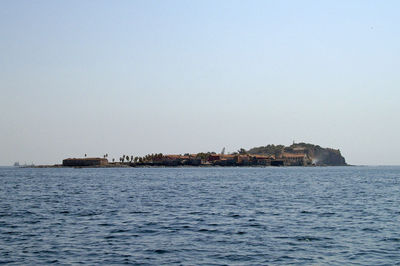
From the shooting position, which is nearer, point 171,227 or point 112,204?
point 171,227

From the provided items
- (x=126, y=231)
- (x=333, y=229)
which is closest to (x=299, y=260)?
(x=333, y=229)

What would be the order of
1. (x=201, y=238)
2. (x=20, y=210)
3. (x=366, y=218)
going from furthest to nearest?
(x=20, y=210) < (x=366, y=218) < (x=201, y=238)

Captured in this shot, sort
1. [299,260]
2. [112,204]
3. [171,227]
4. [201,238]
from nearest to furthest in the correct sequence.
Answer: [299,260] < [201,238] < [171,227] < [112,204]

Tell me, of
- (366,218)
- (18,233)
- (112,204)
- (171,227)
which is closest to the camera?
(18,233)

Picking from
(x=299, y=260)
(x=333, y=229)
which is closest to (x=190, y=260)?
(x=299, y=260)

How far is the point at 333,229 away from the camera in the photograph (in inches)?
1329

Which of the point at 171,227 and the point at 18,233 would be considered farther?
the point at 171,227

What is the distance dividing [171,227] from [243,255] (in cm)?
1031

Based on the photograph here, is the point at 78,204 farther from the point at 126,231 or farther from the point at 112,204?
the point at 126,231

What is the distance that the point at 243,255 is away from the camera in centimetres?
2514

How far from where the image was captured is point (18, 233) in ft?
106

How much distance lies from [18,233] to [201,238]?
12.4m

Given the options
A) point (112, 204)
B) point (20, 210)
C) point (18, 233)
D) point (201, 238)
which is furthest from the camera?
point (112, 204)

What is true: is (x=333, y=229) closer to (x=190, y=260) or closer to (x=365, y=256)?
(x=365, y=256)
